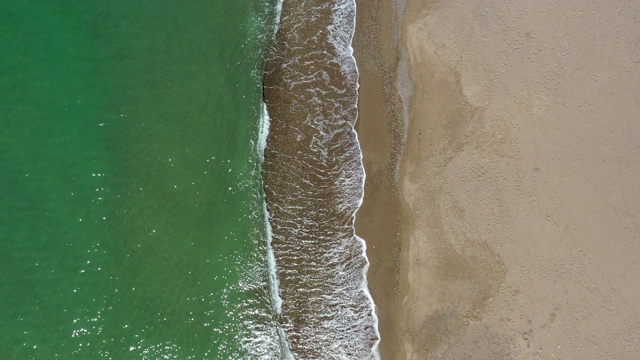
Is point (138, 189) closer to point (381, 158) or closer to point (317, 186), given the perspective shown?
point (317, 186)

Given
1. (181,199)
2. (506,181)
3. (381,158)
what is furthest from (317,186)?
(506,181)

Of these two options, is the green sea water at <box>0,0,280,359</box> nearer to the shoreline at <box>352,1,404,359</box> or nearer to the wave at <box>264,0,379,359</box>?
the wave at <box>264,0,379,359</box>

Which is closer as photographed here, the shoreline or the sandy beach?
the sandy beach

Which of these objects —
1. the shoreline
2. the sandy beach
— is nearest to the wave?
the shoreline

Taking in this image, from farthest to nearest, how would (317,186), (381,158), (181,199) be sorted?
(181,199) → (317,186) → (381,158)

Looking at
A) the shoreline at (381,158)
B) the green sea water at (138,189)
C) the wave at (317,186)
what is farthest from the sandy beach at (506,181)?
the green sea water at (138,189)
